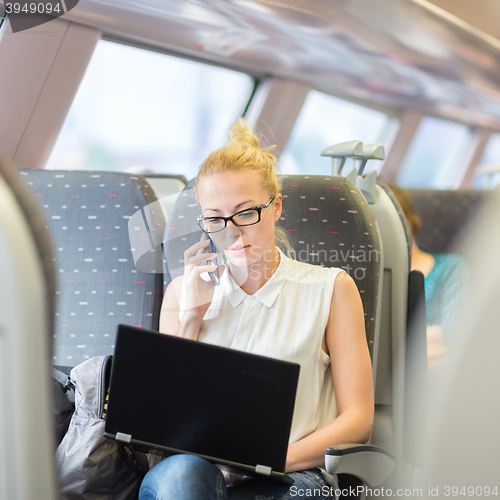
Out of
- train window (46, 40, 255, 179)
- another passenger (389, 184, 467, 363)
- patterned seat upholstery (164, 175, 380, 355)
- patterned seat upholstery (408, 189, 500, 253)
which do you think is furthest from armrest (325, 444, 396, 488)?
train window (46, 40, 255, 179)

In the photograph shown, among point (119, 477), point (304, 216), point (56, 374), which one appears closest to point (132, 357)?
point (119, 477)

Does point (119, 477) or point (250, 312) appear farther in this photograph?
point (250, 312)

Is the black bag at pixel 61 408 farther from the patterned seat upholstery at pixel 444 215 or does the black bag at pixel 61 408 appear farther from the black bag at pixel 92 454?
the patterned seat upholstery at pixel 444 215

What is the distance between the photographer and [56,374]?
1384 millimetres

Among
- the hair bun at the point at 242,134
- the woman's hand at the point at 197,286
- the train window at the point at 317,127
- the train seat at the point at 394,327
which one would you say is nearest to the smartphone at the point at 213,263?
the woman's hand at the point at 197,286

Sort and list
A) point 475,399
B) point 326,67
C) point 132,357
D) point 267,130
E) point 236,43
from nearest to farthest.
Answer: point 475,399 → point 132,357 → point 267,130 → point 236,43 → point 326,67

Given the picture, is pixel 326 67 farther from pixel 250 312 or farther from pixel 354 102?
pixel 250 312

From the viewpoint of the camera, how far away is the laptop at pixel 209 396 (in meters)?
0.92

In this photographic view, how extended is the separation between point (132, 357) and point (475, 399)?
65cm

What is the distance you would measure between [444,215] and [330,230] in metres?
1.78

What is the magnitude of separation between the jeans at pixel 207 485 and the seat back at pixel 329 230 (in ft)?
1.43

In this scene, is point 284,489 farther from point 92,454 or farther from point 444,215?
point 444,215

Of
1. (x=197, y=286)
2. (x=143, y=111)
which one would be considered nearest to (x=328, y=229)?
(x=197, y=286)

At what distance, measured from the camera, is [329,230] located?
1462 mm
